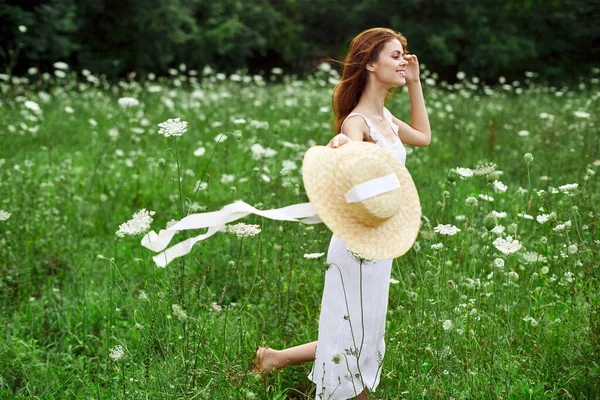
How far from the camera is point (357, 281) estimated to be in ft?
7.63

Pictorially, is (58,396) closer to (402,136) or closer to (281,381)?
(281,381)

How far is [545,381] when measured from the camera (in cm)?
252

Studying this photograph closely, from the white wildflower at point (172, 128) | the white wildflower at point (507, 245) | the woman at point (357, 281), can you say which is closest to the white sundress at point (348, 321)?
the woman at point (357, 281)

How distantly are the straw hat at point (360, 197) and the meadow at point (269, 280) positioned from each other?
0.39 m

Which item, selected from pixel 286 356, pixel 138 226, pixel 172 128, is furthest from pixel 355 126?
pixel 286 356

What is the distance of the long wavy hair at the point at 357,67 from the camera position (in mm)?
2473

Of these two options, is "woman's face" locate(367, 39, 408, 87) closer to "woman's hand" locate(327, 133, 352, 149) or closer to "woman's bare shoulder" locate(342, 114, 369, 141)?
"woman's bare shoulder" locate(342, 114, 369, 141)

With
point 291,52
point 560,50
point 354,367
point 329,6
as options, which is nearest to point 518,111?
point 354,367

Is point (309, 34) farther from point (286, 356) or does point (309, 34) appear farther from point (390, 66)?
point (286, 356)

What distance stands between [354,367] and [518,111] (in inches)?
254

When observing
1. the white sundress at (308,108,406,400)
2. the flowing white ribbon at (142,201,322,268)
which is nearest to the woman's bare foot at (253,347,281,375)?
the white sundress at (308,108,406,400)

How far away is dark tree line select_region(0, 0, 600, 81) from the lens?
1809 cm

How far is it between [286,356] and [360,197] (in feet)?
3.15

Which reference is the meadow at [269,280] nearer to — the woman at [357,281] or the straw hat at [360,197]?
the woman at [357,281]
